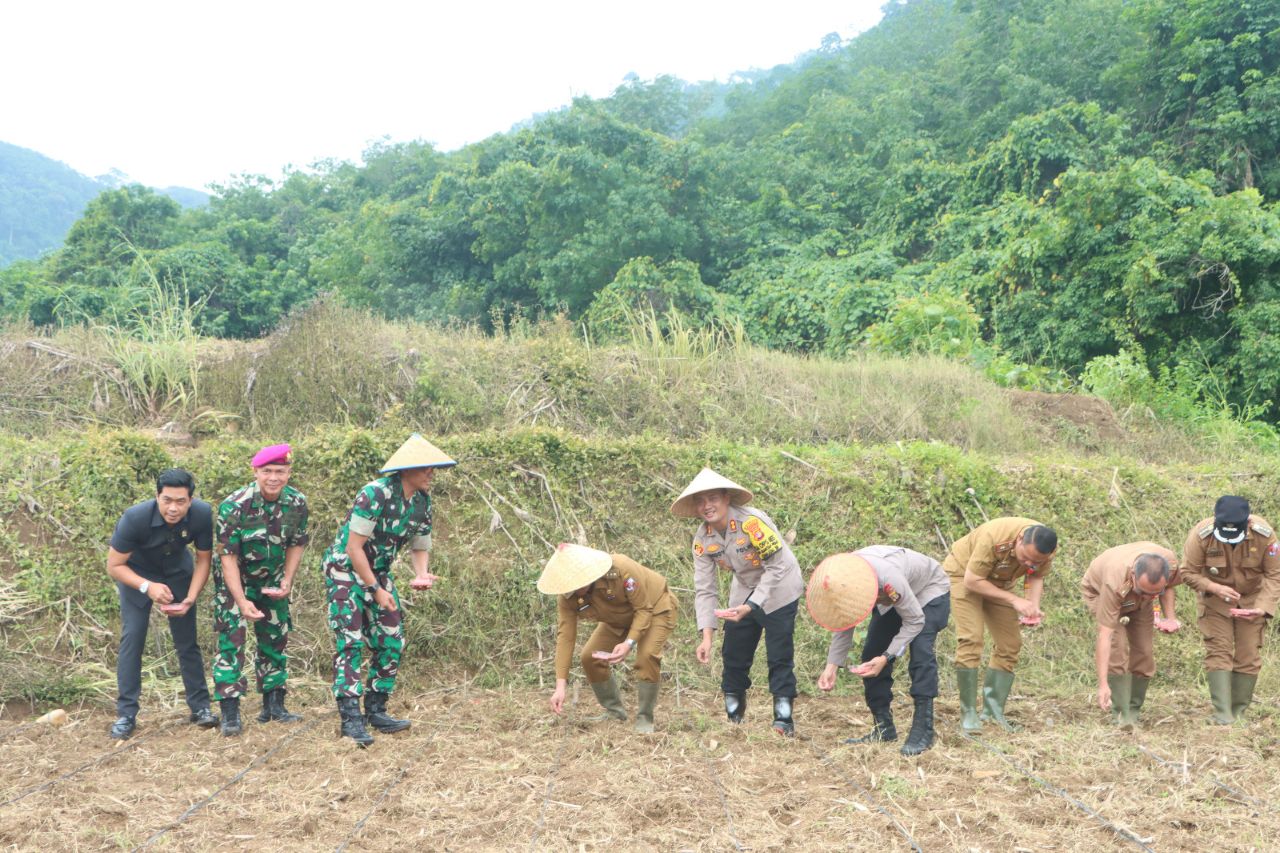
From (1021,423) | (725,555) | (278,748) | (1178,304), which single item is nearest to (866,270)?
(1178,304)

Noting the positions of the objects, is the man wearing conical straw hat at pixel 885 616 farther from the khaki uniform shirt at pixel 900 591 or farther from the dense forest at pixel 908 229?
the dense forest at pixel 908 229

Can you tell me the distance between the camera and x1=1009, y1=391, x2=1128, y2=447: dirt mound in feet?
33.1

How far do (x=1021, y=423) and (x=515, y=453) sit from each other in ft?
16.4

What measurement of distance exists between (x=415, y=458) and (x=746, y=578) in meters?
1.77

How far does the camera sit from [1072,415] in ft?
34.2

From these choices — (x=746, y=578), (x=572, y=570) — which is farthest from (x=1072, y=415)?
(x=572, y=570)

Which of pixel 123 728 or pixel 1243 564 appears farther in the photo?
pixel 1243 564

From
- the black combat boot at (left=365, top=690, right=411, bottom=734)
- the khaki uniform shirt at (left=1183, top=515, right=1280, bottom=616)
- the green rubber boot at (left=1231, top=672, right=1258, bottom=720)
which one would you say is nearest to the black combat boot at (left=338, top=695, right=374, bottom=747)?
the black combat boot at (left=365, top=690, right=411, bottom=734)

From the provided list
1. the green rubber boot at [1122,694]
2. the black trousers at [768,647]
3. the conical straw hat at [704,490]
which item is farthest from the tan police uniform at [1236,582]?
the conical straw hat at [704,490]

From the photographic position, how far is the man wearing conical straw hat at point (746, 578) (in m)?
5.31

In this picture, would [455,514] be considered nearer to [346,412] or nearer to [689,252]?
[346,412]

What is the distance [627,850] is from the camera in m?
3.92

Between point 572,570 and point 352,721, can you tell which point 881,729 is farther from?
point 352,721

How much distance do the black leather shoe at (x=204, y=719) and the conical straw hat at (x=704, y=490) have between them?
103 inches
